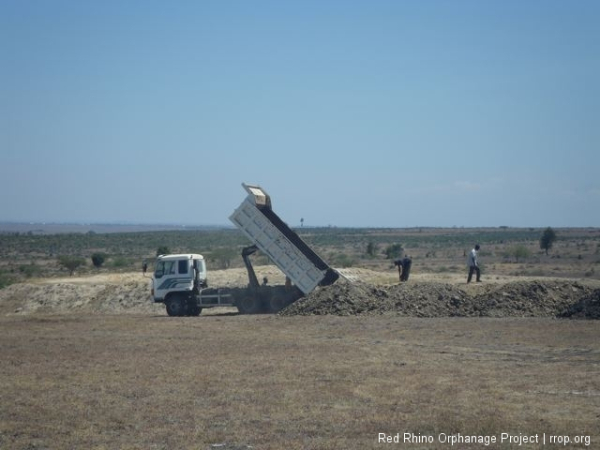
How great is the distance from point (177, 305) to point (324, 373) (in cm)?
1729

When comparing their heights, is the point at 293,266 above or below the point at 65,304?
above

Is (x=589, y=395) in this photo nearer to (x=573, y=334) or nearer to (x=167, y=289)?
(x=573, y=334)

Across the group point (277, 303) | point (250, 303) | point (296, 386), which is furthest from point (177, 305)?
point (296, 386)

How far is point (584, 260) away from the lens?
229ft

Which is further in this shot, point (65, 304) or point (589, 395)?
point (65, 304)

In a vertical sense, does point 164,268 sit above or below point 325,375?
above

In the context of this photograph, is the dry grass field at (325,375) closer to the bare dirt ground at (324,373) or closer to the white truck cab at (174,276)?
the bare dirt ground at (324,373)

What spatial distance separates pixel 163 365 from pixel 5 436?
6.99 meters

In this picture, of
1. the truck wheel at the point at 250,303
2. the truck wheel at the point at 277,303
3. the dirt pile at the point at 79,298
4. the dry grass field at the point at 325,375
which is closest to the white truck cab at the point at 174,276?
the dry grass field at the point at 325,375

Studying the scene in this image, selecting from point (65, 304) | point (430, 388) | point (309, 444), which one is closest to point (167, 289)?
point (65, 304)

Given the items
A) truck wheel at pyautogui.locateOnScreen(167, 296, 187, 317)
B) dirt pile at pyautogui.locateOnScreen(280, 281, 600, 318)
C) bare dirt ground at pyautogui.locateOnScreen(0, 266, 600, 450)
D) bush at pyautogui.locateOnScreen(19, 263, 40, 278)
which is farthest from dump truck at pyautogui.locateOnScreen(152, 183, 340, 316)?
bush at pyautogui.locateOnScreen(19, 263, 40, 278)

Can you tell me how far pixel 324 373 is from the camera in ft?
57.8

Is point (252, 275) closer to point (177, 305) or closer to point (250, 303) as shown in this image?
point (250, 303)

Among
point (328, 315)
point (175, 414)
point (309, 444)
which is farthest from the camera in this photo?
point (328, 315)
